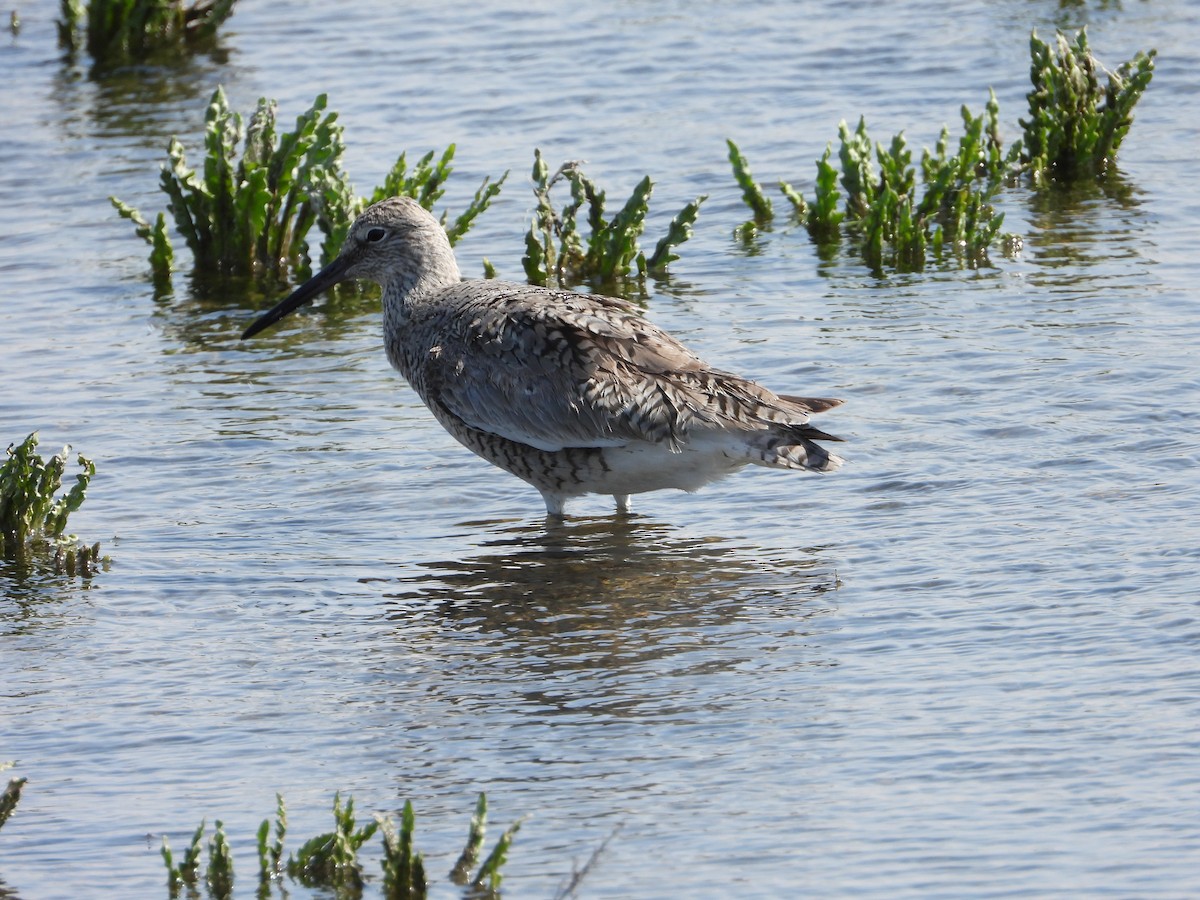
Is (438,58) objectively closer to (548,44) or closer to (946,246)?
(548,44)

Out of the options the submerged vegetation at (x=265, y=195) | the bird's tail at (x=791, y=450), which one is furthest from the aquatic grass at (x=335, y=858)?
the submerged vegetation at (x=265, y=195)

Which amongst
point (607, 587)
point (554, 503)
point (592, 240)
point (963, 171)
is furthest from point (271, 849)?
point (963, 171)

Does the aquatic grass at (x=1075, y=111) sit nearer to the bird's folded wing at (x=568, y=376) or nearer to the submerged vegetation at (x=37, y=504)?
the bird's folded wing at (x=568, y=376)

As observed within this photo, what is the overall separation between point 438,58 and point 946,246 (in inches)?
224

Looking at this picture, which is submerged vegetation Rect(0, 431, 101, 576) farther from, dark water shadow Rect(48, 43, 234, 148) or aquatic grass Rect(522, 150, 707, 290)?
dark water shadow Rect(48, 43, 234, 148)

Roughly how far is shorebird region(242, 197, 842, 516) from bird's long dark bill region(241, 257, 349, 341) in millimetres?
961

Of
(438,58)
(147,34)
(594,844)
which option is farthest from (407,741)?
(147,34)

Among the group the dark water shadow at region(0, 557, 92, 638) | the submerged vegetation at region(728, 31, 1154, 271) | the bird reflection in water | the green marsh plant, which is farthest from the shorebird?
the green marsh plant

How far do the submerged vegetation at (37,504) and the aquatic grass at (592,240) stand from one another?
134 inches

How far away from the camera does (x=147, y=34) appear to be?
15.4 m

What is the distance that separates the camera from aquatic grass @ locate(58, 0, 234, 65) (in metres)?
15.1

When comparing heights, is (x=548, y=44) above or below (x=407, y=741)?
above

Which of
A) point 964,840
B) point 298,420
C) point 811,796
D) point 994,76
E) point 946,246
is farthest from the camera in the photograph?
point 994,76

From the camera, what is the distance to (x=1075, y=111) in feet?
36.7
